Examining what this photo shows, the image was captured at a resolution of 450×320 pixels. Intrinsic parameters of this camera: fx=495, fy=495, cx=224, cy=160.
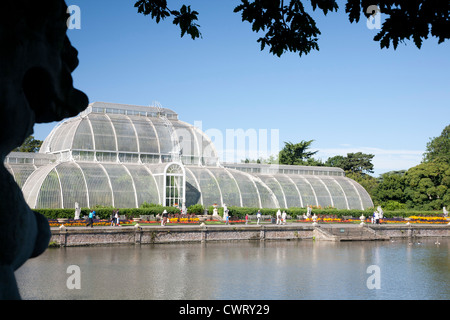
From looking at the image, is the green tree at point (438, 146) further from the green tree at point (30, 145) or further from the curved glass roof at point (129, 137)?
the green tree at point (30, 145)

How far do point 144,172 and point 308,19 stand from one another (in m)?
38.1

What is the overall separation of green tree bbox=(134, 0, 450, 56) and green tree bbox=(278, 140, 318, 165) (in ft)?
221

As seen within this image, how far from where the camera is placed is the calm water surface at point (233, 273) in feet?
55.3

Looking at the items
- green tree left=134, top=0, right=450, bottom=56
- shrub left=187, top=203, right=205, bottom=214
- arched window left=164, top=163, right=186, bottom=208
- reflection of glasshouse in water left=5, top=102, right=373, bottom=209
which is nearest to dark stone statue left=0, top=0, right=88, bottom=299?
green tree left=134, top=0, right=450, bottom=56

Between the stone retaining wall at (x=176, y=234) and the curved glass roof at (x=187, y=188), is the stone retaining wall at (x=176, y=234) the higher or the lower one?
the lower one

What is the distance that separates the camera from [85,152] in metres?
44.3

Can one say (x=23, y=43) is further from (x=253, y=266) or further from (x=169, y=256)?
(x=169, y=256)

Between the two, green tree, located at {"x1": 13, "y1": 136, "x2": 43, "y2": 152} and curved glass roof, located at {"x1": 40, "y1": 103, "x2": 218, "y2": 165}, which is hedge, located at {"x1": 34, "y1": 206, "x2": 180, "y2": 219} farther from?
green tree, located at {"x1": 13, "y1": 136, "x2": 43, "y2": 152}

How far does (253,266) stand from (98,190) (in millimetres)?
19952

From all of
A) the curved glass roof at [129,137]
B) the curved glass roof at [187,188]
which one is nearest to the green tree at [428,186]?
the curved glass roof at [187,188]

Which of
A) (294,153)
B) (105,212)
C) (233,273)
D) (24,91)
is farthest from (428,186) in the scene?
(24,91)

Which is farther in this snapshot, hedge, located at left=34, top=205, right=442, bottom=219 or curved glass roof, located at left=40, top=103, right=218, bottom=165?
curved glass roof, located at left=40, top=103, right=218, bottom=165

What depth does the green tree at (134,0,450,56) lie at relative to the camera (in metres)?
5.06

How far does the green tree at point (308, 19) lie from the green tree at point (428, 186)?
177ft
